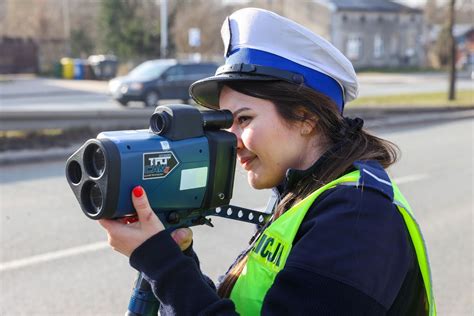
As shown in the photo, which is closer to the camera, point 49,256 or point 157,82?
point 49,256

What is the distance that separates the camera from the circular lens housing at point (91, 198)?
1.38 meters

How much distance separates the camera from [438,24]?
7038 centimetres

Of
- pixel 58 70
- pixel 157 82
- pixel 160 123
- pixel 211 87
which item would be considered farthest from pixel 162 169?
pixel 58 70

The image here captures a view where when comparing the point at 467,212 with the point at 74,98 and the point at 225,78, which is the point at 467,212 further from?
the point at 74,98

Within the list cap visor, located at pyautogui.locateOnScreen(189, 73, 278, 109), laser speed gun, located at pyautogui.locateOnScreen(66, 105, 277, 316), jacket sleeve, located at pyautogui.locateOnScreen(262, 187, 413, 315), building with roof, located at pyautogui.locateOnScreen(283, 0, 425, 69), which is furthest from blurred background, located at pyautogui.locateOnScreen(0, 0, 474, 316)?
building with roof, located at pyautogui.locateOnScreen(283, 0, 425, 69)

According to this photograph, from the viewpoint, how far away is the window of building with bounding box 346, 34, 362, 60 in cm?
4959

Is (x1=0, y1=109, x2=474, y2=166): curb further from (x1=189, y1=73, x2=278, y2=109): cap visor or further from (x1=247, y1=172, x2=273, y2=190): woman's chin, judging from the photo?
(x1=247, y1=172, x2=273, y2=190): woman's chin

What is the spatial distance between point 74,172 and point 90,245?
3909 millimetres

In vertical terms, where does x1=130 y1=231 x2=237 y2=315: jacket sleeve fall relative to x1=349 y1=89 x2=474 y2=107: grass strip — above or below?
above

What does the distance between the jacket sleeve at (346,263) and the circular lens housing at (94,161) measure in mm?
463

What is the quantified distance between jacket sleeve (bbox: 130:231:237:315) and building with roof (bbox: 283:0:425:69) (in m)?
47.5

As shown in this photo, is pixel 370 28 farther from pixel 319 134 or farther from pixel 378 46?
pixel 319 134

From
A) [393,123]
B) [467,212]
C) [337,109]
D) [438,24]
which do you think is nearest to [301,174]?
[337,109]

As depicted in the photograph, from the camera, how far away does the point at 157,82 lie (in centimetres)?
1920
